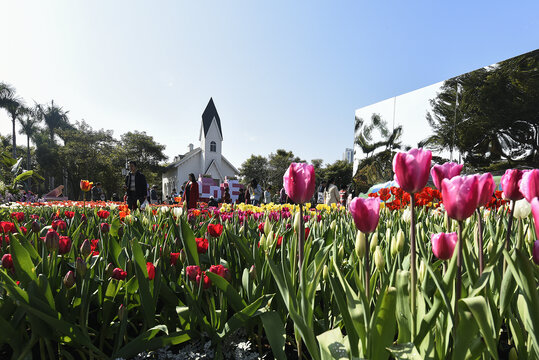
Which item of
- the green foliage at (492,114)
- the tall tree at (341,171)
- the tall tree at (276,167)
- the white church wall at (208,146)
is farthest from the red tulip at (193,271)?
the tall tree at (341,171)

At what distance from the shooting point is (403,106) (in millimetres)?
14445

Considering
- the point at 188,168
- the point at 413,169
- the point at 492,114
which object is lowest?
the point at 413,169

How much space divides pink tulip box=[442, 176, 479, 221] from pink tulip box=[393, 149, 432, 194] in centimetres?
10

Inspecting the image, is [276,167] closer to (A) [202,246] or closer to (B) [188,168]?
(B) [188,168]

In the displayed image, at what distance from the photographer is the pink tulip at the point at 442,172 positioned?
1.14 metres

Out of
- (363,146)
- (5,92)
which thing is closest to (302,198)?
(363,146)

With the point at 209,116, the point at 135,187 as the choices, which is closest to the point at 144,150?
the point at 209,116

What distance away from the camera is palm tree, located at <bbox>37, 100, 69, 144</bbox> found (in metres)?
41.7

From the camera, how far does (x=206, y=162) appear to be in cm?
4375

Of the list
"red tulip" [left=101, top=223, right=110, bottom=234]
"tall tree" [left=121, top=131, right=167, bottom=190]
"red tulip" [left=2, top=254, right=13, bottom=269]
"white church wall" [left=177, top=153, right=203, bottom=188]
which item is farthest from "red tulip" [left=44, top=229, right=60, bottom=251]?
"white church wall" [left=177, top=153, right=203, bottom=188]

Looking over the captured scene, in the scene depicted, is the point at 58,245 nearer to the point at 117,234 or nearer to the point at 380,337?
the point at 117,234

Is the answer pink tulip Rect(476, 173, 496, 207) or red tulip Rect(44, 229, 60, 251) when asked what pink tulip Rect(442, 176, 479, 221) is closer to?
pink tulip Rect(476, 173, 496, 207)

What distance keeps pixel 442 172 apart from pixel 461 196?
1.25 ft

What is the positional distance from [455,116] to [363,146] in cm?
468
